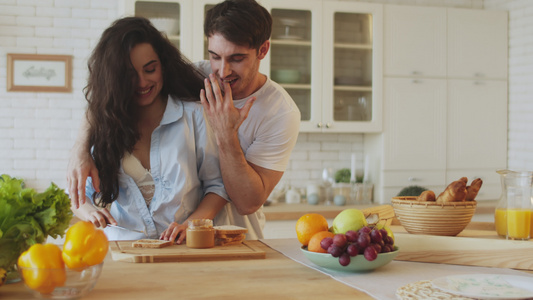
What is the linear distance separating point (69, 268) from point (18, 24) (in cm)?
355

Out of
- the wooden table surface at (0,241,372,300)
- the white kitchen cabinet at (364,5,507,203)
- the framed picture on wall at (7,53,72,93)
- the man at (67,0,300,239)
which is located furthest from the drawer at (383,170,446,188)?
the wooden table surface at (0,241,372,300)

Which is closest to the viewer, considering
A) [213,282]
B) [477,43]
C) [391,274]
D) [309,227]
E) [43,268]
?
[43,268]

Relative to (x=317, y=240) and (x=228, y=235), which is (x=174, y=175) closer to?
(x=228, y=235)

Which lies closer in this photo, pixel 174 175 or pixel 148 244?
pixel 148 244

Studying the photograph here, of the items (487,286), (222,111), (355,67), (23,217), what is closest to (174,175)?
(222,111)

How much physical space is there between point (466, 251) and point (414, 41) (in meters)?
3.11

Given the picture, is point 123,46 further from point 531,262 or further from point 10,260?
point 531,262

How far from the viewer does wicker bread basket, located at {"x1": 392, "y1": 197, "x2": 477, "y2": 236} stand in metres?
1.89

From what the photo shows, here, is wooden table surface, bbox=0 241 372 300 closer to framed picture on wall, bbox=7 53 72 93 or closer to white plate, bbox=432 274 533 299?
white plate, bbox=432 274 533 299

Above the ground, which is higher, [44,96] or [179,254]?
[44,96]

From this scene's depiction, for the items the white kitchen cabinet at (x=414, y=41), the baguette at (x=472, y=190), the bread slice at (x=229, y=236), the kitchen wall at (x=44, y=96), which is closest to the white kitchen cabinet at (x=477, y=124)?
the white kitchen cabinet at (x=414, y=41)

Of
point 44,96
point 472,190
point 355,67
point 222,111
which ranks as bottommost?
point 472,190

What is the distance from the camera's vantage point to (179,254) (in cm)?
178

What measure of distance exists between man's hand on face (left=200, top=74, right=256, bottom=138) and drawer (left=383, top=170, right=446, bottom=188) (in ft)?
8.91
